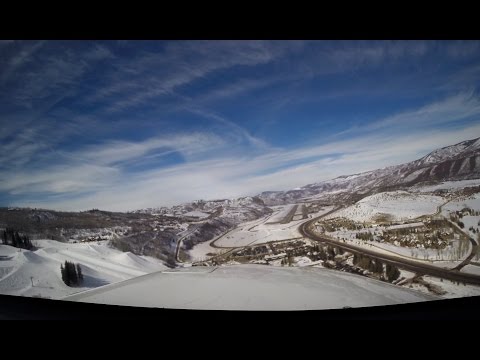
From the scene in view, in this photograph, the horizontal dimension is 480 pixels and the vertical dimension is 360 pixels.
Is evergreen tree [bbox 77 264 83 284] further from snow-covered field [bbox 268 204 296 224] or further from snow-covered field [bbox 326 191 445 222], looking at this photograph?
snow-covered field [bbox 326 191 445 222]

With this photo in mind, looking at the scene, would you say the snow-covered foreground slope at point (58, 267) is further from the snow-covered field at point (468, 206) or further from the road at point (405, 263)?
the snow-covered field at point (468, 206)

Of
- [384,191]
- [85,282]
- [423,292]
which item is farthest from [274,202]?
[85,282]

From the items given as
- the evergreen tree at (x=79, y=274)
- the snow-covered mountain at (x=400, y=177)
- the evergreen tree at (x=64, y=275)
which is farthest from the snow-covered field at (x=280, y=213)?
the evergreen tree at (x=64, y=275)

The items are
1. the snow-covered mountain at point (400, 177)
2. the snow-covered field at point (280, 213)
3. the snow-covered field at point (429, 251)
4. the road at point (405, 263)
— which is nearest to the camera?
the road at point (405, 263)

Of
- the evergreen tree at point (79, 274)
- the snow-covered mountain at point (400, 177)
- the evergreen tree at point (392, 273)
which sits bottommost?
the evergreen tree at point (392, 273)

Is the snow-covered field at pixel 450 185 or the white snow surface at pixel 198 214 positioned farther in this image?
the white snow surface at pixel 198 214
